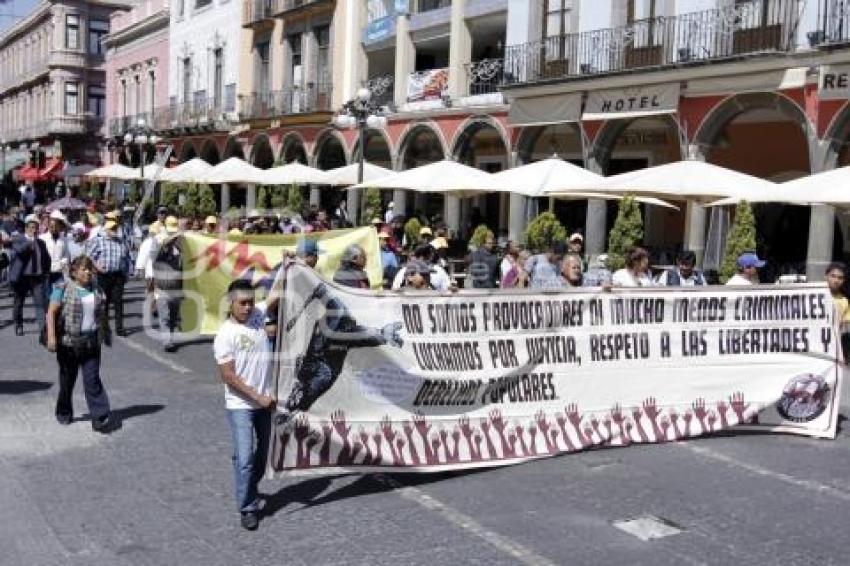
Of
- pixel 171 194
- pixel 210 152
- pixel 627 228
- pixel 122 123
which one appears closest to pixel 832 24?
pixel 627 228

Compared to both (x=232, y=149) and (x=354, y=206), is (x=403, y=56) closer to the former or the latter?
(x=354, y=206)

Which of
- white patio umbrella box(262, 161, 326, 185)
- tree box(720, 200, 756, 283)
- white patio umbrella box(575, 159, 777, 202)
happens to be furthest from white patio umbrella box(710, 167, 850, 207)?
white patio umbrella box(262, 161, 326, 185)

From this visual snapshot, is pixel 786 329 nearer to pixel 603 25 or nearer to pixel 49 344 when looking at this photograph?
pixel 49 344

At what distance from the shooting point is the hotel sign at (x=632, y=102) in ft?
63.9

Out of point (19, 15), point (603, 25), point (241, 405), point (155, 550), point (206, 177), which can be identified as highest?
point (19, 15)

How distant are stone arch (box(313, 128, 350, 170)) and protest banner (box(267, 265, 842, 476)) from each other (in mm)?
24240

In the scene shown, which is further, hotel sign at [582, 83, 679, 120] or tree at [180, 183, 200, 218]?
tree at [180, 183, 200, 218]

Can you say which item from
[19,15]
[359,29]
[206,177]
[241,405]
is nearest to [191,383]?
[241,405]

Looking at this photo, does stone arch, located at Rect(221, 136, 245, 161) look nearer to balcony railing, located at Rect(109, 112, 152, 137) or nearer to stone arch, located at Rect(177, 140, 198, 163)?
stone arch, located at Rect(177, 140, 198, 163)

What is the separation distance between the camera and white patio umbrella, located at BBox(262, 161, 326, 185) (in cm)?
2462

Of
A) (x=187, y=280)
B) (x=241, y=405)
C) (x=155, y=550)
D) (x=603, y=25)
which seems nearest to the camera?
(x=155, y=550)

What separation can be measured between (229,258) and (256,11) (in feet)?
87.2

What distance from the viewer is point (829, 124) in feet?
54.2

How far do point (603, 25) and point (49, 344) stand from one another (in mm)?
15985
